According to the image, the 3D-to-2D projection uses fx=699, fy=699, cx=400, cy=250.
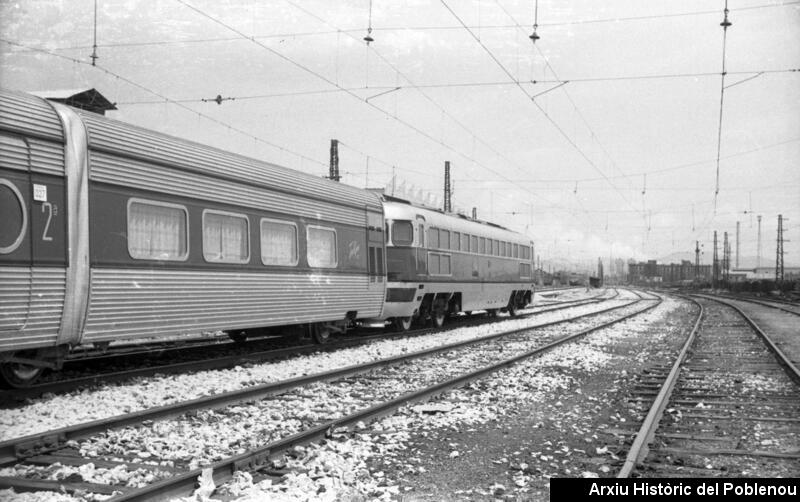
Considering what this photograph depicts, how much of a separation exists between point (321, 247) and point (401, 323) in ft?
16.7

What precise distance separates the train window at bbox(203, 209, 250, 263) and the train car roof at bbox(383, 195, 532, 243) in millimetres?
5972

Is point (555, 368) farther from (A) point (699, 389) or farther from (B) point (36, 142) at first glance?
(B) point (36, 142)

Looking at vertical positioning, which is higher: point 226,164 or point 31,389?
point 226,164

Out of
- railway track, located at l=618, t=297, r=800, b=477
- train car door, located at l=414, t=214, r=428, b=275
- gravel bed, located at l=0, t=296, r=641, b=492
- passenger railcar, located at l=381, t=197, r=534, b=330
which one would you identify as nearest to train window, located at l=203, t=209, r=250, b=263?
Answer: gravel bed, located at l=0, t=296, r=641, b=492

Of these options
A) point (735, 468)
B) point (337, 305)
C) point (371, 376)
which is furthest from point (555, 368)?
point (735, 468)

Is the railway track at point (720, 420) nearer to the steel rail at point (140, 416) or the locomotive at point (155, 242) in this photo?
the steel rail at point (140, 416)

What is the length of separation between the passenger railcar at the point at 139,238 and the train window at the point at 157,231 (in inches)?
0.7

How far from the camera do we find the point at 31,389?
7867mm

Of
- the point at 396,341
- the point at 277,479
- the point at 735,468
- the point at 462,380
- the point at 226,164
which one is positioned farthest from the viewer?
the point at 396,341

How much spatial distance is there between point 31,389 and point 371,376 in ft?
14.6

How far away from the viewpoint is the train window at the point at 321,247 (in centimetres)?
1314

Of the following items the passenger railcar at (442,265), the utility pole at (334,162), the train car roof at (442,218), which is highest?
the utility pole at (334,162)

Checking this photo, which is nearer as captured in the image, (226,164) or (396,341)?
(226,164)

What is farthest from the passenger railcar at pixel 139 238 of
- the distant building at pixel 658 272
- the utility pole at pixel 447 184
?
the distant building at pixel 658 272
